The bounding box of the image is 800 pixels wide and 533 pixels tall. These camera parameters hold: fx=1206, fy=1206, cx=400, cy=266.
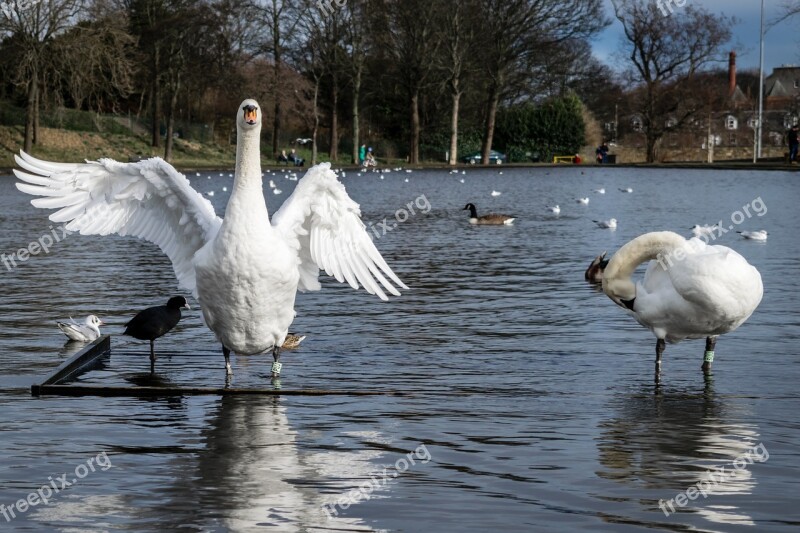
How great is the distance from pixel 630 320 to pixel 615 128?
9753cm

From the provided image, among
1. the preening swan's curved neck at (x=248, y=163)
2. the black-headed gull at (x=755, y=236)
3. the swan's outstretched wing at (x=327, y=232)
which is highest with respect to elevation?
the preening swan's curved neck at (x=248, y=163)

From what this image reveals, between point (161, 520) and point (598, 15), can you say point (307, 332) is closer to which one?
point (161, 520)

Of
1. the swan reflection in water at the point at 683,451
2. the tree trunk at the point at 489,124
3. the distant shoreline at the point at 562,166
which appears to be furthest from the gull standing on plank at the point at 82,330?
the tree trunk at the point at 489,124

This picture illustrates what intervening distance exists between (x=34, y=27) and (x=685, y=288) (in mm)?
48248

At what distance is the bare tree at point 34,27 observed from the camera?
51.3 metres

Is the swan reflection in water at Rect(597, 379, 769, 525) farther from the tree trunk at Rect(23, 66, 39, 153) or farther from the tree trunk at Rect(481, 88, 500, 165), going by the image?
the tree trunk at Rect(481, 88, 500, 165)

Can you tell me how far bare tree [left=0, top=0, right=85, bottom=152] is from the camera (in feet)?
168

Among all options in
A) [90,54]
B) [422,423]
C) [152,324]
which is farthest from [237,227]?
[90,54]

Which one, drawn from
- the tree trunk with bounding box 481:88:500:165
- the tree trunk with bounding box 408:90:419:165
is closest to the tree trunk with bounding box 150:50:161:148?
the tree trunk with bounding box 408:90:419:165

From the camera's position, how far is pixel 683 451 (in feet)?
22.8

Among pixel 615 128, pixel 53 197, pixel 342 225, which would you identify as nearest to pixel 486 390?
pixel 342 225

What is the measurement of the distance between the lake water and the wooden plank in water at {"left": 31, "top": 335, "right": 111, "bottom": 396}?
0.37 ft

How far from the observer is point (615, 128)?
10750 cm

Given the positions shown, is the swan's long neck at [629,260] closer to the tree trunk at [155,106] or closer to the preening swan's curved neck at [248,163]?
the preening swan's curved neck at [248,163]
